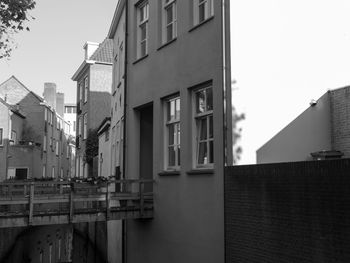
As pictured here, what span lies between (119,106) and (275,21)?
9.35 m

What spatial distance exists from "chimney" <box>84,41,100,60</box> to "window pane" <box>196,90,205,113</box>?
99.4 ft

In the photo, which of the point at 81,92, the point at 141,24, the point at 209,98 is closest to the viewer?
the point at 209,98

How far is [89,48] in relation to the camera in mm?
40562

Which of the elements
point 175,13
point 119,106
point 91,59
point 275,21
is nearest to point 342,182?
point 275,21

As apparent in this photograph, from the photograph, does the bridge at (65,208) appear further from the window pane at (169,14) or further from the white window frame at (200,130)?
the window pane at (169,14)

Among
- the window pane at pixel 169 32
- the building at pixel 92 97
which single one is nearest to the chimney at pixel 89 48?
the building at pixel 92 97

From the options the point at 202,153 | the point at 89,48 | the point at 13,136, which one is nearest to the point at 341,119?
the point at 202,153

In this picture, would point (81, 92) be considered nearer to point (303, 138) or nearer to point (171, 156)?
point (171, 156)

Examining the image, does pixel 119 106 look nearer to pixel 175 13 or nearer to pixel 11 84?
pixel 175 13

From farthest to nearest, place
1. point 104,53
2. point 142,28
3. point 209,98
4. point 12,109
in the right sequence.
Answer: point 104,53 < point 12,109 < point 142,28 < point 209,98

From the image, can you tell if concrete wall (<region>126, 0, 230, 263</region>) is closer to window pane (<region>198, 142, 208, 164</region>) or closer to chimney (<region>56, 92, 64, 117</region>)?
window pane (<region>198, 142, 208, 164</region>)

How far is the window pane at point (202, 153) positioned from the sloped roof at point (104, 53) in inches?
1160

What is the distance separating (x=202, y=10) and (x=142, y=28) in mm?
3954

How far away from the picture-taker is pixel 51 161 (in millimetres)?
49875
